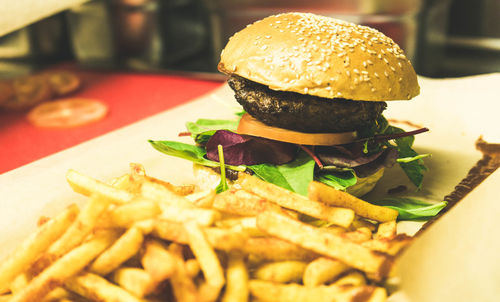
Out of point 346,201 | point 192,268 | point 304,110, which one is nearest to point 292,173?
point 304,110

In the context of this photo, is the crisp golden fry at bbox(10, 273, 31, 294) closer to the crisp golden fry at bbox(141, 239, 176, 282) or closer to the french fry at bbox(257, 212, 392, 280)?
the crisp golden fry at bbox(141, 239, 176, 282)

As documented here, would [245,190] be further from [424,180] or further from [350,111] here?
[424,180]

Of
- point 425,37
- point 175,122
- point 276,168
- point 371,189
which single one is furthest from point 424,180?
point 425,37

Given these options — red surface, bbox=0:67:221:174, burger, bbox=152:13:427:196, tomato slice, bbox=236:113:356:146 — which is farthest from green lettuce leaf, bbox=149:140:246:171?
red surface, bbox=0:67:221:174

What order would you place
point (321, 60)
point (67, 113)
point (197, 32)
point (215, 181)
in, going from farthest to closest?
point (197, 32)
point (67, 113)
point (215, 181)
point (321, 60)

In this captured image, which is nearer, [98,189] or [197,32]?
[98,189]

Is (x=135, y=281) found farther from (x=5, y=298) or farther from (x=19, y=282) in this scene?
(x=5, y=298)
